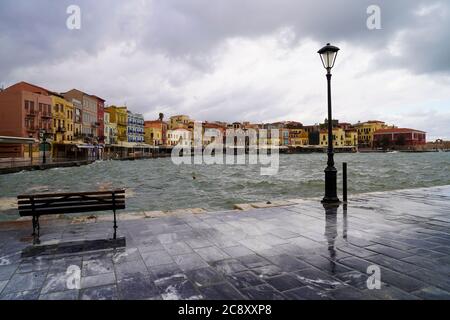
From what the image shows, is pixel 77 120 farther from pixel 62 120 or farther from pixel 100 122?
pixel 100 122

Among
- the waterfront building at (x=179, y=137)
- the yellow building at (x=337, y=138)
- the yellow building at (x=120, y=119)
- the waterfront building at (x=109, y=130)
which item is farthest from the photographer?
the yellow building at (x=337, y=138)

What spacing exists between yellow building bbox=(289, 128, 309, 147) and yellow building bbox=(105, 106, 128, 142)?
76137mm

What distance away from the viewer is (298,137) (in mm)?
146375

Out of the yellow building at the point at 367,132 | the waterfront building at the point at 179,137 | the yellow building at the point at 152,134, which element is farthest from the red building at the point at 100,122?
the yellow building at the point at 367,132

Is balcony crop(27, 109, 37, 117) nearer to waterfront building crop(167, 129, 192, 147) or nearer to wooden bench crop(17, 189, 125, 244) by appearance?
wooden bench crop(17, 189, 125, 244)

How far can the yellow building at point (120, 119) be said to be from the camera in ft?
293

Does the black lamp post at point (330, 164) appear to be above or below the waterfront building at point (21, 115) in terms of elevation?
below

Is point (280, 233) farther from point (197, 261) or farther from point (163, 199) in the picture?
point (163, 199)

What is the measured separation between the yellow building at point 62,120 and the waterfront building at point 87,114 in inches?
185

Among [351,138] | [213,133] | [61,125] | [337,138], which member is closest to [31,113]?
[61,125]

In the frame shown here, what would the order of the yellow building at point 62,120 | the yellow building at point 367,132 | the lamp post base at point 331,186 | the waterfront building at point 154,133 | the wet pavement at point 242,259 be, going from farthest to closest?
the yellow building at point 367,132
the waterfront building at point 154,133
the yellow building at point 62,120
the lamp post base at point 331,186
the wet pavement at point 242,259

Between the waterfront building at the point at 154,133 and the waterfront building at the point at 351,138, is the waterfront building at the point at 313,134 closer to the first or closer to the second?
the waterfront building at the point at 351,138

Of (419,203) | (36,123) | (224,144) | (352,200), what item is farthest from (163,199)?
(224,144)

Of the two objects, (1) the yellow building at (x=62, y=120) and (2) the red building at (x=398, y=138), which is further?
(2) the red building at (x=398, y=138)
